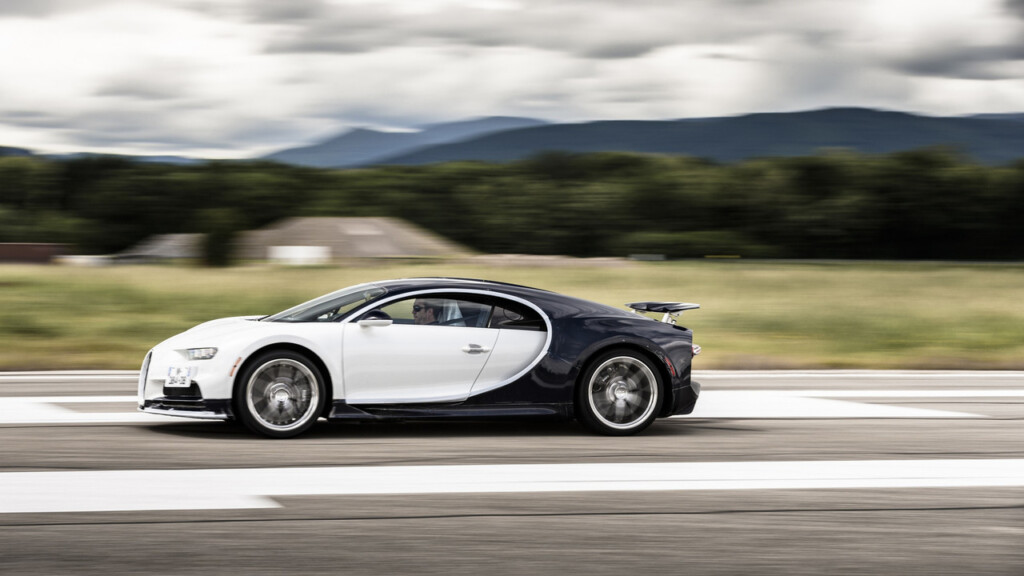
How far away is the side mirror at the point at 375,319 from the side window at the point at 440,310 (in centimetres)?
4

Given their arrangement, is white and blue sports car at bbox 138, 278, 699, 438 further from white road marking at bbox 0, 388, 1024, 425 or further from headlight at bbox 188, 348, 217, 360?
white road marking at bbox 0, 388, 1024, 425

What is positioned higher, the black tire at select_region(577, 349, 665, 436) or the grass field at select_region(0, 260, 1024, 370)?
the grass field at select_region(0, 260, 1024, 370)

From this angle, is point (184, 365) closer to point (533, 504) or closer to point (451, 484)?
point (451, 484)

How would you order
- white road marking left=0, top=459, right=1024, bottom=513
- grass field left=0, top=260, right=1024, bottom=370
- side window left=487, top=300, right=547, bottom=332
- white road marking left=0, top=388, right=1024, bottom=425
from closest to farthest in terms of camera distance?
white road marking left=0, top=459, right=1024, bottom=513
side window left=487, top=300, right=547, bottom=332
white road marking left=0, top=388, right=1024, bottom=425
grass field left=0, top=260, right=1024, bottom=370

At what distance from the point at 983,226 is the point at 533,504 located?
302 feet

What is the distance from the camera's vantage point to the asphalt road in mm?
4879

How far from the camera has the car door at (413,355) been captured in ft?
25.3

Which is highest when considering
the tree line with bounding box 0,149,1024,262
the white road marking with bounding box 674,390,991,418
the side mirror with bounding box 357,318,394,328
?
the tree line with bounding box 0,149,1024,262

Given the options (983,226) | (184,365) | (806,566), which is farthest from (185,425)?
(983,226)

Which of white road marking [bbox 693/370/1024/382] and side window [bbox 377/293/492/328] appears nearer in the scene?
side window [bbox 377/293/492/328]

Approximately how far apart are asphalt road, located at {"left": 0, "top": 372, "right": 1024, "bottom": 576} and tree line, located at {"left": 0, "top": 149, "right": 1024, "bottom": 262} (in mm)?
74286

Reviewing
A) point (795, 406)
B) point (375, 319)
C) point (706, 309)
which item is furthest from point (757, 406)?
point (706, 309)

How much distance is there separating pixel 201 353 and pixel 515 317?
225 cm

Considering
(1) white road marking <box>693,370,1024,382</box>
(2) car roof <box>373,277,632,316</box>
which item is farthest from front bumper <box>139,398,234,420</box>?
(1) white road marking <box>693,370,1024,382</box>
